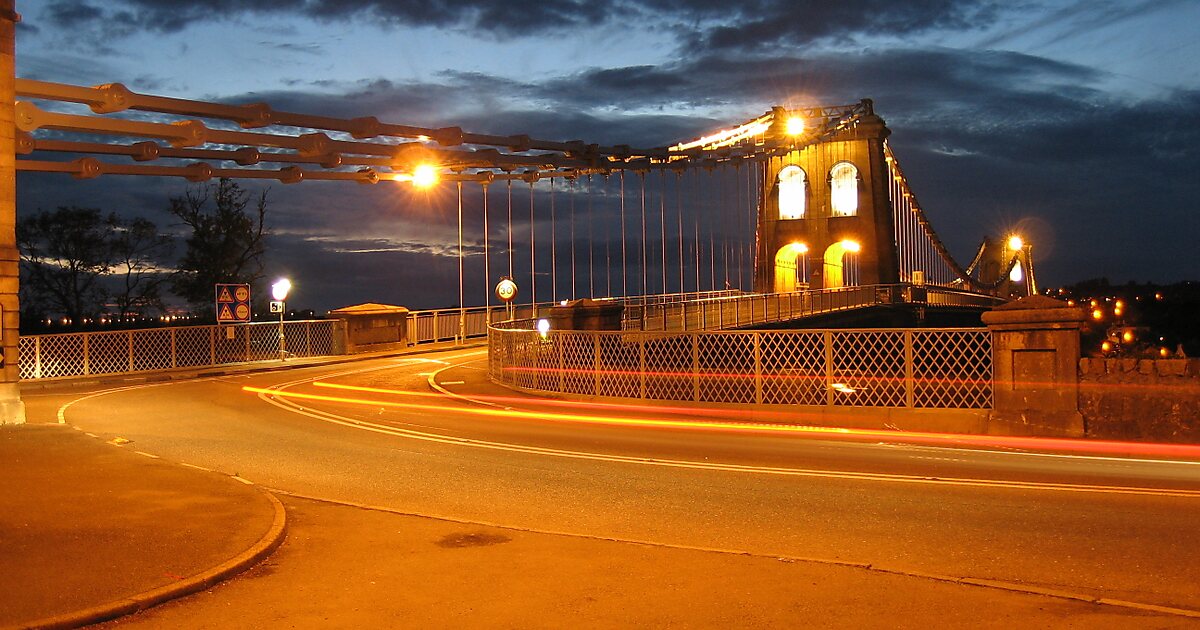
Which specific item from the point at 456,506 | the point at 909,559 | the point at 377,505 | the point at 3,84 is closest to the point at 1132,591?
the point at 909,559

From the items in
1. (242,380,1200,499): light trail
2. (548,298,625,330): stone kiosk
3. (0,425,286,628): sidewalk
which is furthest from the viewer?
(548,298,625,330): stone kiosk

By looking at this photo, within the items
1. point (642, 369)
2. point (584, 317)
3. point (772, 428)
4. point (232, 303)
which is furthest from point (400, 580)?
point (232, 303)

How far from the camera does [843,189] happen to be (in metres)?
70.0

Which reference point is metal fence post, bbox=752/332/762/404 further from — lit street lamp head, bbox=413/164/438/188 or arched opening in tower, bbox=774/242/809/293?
arched opening in tower, bbox=774/242/809/293

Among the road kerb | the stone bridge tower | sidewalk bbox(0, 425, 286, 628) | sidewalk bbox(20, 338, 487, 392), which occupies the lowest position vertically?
the road kerb

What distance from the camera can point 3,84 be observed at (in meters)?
15.1

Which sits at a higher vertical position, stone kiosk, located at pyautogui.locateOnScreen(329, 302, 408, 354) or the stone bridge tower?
the stone bridge tower

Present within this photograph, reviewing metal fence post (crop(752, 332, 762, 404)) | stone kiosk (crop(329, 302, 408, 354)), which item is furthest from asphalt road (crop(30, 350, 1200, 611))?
stone kiosk (crop(329, 302, 408, 354))

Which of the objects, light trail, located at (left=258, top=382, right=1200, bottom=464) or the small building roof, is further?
the small building roof

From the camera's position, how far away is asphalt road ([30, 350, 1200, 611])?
7.46 m

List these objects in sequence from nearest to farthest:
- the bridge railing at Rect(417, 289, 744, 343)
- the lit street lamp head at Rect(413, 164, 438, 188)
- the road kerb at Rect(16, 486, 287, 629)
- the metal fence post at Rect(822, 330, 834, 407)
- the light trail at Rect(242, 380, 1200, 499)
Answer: the road kerb at Rect(16, 486, 287, 629) → the light trail at Rect(242, 380, 1200, 499) → the metal fence post at Rect(822, 330, 834, 407) → the lit street lamp head at Rect(413, 164, 438, 188) → the bridge railing at Rect(417, 289, 744, 343)

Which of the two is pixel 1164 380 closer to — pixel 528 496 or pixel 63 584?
pixel 528 496

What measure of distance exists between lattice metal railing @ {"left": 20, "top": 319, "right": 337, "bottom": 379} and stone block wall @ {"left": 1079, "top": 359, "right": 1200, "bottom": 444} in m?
23.5

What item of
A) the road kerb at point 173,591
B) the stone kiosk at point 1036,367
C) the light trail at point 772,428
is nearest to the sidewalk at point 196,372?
the light trail at point 772,428
